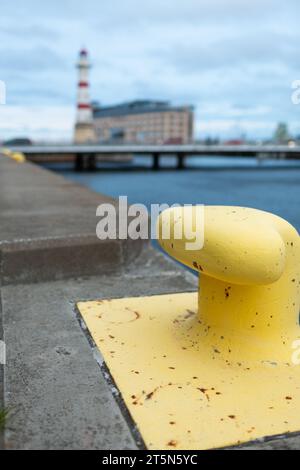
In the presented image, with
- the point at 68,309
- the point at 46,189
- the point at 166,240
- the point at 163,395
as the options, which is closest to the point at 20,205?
the point at 46,189

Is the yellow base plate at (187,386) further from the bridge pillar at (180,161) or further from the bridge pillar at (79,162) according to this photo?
the bridge pillar at (180,161)

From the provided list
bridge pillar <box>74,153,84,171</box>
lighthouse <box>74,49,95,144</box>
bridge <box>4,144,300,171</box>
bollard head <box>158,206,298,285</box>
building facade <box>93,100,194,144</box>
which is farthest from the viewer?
building facade <box>93,100,194,144</box>

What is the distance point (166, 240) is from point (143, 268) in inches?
59.3

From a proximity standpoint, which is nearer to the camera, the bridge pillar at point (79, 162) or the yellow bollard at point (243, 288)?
the yellow bollard at point (243, 288)

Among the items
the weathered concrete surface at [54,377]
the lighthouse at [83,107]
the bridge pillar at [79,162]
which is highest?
the lighthouse at [83,107]

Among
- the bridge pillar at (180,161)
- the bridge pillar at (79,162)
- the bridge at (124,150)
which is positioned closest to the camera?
the bridge at (124,150)

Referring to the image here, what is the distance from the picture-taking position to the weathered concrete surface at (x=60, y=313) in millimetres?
1716

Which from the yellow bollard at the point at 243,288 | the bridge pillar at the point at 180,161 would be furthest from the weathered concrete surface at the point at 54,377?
the bridge pillar at the point at 180,161

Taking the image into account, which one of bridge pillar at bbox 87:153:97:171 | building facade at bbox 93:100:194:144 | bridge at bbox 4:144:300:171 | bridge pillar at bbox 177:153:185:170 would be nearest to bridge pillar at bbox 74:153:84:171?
bridge at bbox 4:144:300:171

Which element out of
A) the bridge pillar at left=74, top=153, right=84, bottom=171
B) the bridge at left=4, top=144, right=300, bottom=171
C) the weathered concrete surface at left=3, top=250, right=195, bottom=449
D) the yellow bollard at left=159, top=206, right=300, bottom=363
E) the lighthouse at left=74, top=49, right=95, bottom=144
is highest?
the lighthouse at left=74, top=49, right=95, bottom=144

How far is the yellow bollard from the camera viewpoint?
6.70 feet

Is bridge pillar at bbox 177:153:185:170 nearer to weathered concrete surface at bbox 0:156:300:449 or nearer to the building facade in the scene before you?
the building facade

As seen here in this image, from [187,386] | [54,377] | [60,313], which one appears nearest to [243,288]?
[187,386]

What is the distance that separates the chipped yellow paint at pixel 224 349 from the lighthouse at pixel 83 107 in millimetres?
61758
